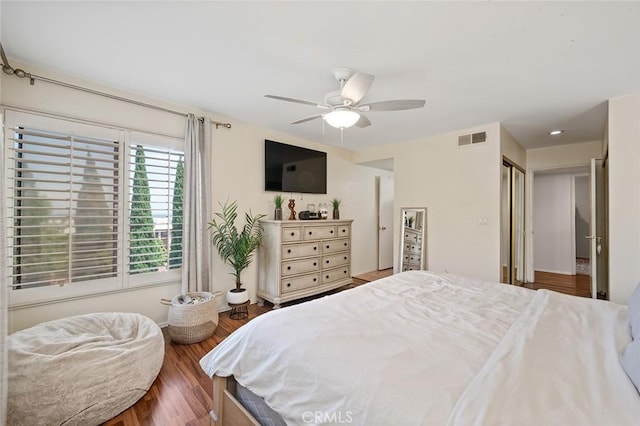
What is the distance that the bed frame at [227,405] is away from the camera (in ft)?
4.23

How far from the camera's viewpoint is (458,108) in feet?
9.50

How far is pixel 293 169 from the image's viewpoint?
404 cm

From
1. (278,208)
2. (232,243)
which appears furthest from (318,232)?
(232,243)

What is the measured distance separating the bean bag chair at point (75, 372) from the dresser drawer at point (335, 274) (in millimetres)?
2267

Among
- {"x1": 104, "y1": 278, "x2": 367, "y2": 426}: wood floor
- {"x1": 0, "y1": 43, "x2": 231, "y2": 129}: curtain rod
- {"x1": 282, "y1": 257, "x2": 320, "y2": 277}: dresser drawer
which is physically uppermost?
{"x1": 0, "y1": 43, "x2": 231, "y2": 129}: curtain rod

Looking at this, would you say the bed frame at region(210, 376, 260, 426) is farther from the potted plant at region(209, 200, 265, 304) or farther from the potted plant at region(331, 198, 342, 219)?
the potted plant at region(331, 198, 342, 219)

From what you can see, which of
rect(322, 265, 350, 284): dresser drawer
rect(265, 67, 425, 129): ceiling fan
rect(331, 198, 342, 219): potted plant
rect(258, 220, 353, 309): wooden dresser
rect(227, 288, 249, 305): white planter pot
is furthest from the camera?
rect(331, 198, 342, 219): potted plant

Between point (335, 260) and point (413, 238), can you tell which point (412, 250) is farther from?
point (335, 260)

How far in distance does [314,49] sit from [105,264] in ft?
8.72

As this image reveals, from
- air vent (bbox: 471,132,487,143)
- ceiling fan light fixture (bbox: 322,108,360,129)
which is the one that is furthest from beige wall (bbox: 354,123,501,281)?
ceiling fan light fixture (bbox: 322,108,360,129)

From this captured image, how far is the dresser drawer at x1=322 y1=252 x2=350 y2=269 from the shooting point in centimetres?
387

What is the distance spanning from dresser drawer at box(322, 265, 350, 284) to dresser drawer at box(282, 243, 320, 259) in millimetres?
397

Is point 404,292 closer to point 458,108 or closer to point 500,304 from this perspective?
point 500,304

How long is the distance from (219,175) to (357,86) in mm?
2137
